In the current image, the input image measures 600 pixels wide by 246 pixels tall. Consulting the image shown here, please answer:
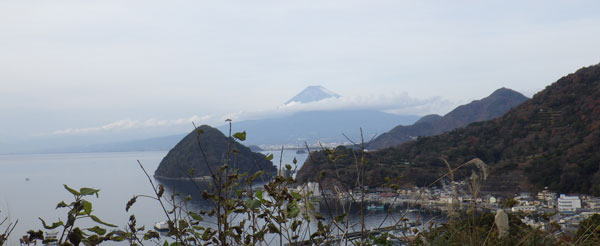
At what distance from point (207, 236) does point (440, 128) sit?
6158 centimetres

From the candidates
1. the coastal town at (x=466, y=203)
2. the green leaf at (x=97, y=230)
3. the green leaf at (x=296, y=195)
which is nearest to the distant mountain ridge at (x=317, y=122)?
the coastal town at (x=466, y=203)

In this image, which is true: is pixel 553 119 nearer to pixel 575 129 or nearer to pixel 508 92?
pixel 575 129

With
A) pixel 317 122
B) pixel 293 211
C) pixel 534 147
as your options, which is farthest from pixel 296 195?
pixel 317 122

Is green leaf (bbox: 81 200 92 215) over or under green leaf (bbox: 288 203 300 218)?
over

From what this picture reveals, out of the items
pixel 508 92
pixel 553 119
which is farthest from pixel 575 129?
pixel 508 92

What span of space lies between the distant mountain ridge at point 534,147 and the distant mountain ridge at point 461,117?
2333 cm

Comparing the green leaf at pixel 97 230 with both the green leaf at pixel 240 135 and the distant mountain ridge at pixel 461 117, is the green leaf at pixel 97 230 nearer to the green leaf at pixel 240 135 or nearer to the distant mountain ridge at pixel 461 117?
the green leaf at pixel 240 135

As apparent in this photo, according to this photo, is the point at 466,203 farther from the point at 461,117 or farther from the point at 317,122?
the point at 317,122

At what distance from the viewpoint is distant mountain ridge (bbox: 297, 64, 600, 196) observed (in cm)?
1958

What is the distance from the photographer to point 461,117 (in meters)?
62.4

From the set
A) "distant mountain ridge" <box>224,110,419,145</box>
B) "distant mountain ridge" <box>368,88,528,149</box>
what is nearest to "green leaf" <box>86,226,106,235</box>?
"distant mountain ridge" <box>368,88,528,149</box>

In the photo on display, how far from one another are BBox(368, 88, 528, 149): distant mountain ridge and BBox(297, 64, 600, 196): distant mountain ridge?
2333cm

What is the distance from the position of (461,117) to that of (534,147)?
1460 inches

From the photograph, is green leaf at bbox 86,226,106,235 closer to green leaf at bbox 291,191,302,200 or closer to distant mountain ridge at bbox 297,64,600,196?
green leaf at bbox 291,191,302,200
